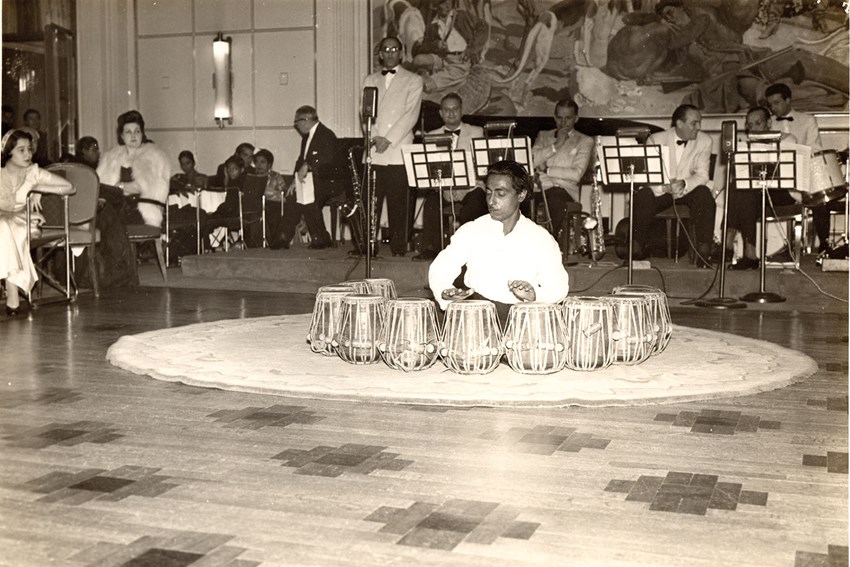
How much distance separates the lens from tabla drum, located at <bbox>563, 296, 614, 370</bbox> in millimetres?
4918

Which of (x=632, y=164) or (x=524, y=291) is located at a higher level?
(x=632, y=164)

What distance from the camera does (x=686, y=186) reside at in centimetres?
905

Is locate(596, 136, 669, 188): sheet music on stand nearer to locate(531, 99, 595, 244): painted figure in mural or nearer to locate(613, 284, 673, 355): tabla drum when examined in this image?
locate(531, 99, 595, 244): painted figure in mural

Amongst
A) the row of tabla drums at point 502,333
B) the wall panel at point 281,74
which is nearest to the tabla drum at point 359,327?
the row of tabla drums at point 502,333

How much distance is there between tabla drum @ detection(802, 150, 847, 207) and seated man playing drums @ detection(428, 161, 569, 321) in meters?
4.08

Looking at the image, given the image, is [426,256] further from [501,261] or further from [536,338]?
[536,338]

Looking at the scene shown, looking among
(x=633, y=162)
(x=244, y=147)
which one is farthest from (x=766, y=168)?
(x=244, y=147)

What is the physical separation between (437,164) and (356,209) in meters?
1.41

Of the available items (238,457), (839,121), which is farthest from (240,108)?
(238,457)

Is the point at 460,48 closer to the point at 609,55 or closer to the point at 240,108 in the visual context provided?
the point at 609,55

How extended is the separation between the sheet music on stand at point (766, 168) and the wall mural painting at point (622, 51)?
3801 millimetres

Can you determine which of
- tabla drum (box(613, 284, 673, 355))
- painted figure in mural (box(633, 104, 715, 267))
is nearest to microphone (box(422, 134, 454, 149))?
painted figure in mural (box(633, 104, 715, 267))

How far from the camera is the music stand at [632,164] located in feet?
25.9

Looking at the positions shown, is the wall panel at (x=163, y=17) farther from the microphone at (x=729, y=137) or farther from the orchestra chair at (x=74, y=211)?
the microphone at (x=729, y=137)
